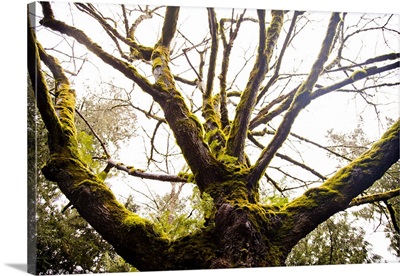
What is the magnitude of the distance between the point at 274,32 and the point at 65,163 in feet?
7.26

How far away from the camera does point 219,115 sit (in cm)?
519

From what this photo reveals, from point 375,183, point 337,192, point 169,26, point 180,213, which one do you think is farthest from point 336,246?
point 169,26

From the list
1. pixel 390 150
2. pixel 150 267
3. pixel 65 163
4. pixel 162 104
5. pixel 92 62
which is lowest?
pixel 150 267

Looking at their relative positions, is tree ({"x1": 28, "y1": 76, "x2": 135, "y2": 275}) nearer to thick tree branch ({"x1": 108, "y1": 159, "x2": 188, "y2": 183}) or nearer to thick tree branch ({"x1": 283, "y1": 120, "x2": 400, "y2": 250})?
thick tree branch ({"x1": 108, "y1": 159, "x2": 188, "y2": 183})

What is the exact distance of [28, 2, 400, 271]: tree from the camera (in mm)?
4188

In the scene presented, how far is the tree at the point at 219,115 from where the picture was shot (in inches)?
165

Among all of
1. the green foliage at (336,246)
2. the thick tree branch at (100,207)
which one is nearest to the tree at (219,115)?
the thick tree branch at (100,207)

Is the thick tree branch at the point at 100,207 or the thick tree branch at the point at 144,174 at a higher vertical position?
the thick tree branch at the point at 144,174

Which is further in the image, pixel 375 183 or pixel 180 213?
pixel 375 183

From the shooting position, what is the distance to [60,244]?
438 cm

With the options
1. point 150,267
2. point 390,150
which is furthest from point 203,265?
point 390,150

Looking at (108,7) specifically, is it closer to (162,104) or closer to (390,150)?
(162,104)

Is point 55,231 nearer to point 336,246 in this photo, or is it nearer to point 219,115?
point 219,115

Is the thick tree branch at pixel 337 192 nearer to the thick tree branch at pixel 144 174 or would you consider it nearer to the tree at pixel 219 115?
the tree at pixel 219 115
